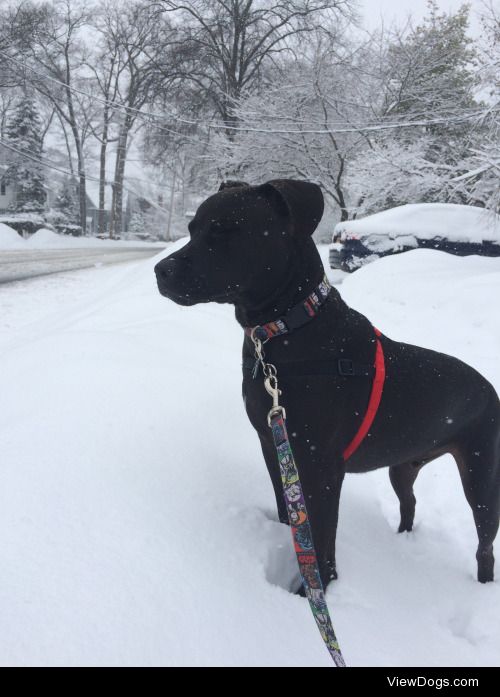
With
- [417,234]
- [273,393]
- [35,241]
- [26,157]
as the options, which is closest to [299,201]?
[273,393]

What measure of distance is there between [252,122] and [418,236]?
41.7 ft

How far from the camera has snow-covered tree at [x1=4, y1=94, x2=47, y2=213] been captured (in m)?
35.4

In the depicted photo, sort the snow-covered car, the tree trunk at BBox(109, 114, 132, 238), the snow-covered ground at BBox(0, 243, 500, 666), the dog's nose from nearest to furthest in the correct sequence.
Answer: the snow-covered ground at BBox(0, 243, 500, 666), the dog's nose, the snow-covered car, the tree trunk at BBox(109, 114, 132, 238)

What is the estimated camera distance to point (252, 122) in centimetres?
2028

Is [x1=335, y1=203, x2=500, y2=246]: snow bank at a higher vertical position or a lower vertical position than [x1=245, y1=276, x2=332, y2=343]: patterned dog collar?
higher

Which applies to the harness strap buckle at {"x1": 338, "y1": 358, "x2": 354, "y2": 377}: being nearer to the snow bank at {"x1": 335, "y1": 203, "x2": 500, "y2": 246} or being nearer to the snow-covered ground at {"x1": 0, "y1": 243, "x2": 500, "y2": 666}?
the snow-covered ground at {"x1": 0, "y1": 243, "x2": 500, "y2": 666}

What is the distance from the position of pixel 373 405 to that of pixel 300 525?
2.09ft

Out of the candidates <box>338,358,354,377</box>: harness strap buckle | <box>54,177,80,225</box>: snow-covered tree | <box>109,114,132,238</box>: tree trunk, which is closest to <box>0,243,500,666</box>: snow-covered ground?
<box>338,358,354,377</box>: harness strap buckle

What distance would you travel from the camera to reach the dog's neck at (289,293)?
74.9 inches

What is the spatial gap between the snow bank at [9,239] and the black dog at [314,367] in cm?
2293

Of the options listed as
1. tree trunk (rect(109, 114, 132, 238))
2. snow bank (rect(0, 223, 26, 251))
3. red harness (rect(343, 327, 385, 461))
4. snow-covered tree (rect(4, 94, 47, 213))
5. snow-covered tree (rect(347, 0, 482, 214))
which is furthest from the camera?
tree trunk (rect(109, 114, 132, 238))

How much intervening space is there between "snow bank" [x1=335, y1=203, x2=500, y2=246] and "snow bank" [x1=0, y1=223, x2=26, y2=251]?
689 inches

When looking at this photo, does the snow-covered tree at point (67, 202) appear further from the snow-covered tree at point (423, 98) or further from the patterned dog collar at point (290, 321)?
the patterned dog collar at point (290, 321)
